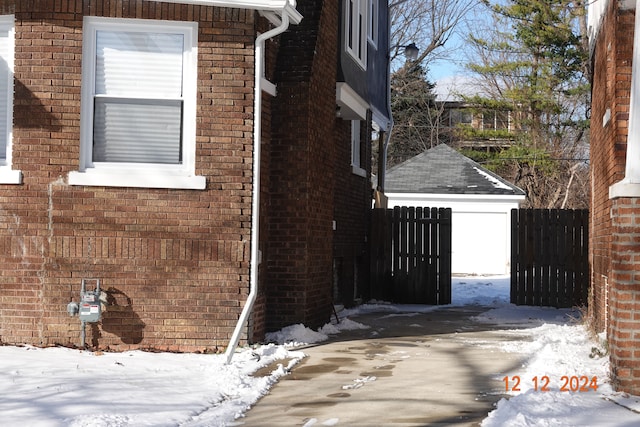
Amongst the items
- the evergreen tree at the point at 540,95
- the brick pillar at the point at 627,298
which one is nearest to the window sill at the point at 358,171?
the brick pillar at the point at 627,298

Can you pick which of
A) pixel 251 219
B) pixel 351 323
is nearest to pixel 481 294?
pixel 351 323

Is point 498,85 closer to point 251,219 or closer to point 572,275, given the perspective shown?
point 572,275

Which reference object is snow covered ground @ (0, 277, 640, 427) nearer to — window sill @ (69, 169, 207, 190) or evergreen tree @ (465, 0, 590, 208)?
window sill @ (69, 169, 207, 190)

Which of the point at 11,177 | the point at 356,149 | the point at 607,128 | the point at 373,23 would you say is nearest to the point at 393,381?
the point at 607,128

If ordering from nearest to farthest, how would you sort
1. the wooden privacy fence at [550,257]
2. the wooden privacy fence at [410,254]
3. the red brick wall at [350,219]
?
the red brick wall at [350,219], the wooden privacy fence at [550,257], the wooden privacy fence at [410,254]

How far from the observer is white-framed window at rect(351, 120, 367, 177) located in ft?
57.9

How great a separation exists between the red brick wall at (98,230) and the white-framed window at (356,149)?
7724mm

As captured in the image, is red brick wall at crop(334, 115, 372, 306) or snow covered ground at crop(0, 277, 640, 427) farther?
red brick wall at crop(334, 115, 372, 306)

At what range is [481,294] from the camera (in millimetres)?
21125

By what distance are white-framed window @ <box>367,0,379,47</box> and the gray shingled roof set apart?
11.6 metres

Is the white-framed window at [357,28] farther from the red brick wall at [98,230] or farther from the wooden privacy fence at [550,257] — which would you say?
the red brick wall at [98,230]

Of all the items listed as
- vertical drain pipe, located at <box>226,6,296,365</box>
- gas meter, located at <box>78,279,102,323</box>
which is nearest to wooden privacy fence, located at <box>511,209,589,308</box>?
vertical drain pipe, located at <box>226,6,296,365</box>

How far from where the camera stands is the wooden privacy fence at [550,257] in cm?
1780
